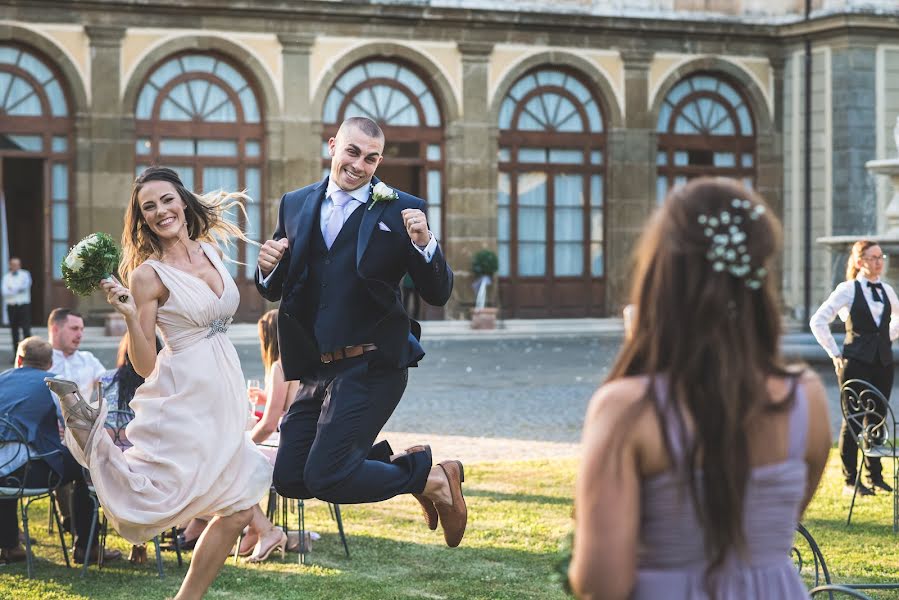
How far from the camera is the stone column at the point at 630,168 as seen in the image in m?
25.5

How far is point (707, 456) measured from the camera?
2484mm

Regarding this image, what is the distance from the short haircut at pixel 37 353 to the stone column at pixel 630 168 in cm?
1884

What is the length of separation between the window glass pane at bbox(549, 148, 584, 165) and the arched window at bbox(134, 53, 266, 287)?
210 inches

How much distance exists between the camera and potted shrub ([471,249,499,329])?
2403 centimetres

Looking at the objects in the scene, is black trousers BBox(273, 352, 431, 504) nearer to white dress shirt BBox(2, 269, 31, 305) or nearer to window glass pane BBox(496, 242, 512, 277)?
white dress shirt BBox(2, 269, 31, 305)

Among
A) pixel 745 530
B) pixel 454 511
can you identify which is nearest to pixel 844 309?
pixel 454 511

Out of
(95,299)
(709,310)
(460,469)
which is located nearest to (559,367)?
(95,299)

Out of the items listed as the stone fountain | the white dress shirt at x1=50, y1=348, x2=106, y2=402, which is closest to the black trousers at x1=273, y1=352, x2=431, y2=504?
the white dress shirt at x1=50, y1=348, x2=106, y2=402

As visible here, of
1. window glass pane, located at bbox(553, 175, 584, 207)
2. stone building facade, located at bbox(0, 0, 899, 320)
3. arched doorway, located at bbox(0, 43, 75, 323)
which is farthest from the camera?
window glass pane, located at bbox(553, 175, 584, 207)

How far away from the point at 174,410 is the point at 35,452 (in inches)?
67.0

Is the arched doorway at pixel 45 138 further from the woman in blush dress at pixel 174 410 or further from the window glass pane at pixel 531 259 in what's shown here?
the woman in blush dress at pixel 174 410

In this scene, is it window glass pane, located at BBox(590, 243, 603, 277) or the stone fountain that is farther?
window glass pane, located at BBox(590, 243, 603, 277)

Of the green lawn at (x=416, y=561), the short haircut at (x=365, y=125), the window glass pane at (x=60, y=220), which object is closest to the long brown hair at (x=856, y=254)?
the green lawn at (x=416, y=561)

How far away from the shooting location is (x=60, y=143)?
22844 mm
